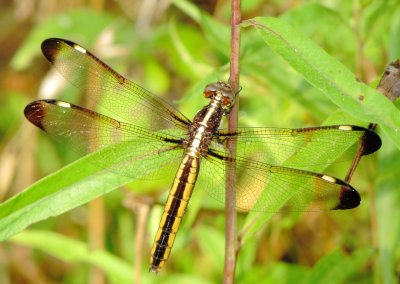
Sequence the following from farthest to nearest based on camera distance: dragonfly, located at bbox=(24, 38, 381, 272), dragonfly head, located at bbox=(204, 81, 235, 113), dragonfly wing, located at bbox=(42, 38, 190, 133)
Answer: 1. dragonfly wing, located at bbox=(42, 38, 190, 133)
2. dragonfly head, located at bbox=(204, 81, 235, 113)
3. dragonfly, located at bbox=(24, 38, 381, 272)

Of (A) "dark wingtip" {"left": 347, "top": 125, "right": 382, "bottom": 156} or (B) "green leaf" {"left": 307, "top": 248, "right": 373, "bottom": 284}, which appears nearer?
(A) "dark wingtip" {"left": 347, "top": 125, "right": 382, "bottom": 156}

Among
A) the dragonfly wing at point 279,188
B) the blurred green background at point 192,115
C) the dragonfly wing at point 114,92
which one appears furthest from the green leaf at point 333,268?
the dragonfly wing at point 114,92

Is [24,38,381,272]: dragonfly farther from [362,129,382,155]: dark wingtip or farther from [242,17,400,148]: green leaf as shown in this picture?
[242,17,400,148]: green leaf

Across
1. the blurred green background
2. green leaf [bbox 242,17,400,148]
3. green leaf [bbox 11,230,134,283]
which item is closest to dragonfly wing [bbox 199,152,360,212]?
the blurred green background

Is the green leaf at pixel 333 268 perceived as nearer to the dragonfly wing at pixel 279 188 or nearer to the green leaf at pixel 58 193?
the dragonfly wing at pixel 279 188

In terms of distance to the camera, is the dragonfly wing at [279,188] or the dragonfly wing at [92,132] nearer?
the dragonfly wing at [279,188]

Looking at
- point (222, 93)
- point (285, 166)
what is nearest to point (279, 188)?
Answer: point (285, 166)

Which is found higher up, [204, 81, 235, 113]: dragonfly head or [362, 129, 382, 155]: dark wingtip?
[204, 81, 235, 113]: dragonfly head
